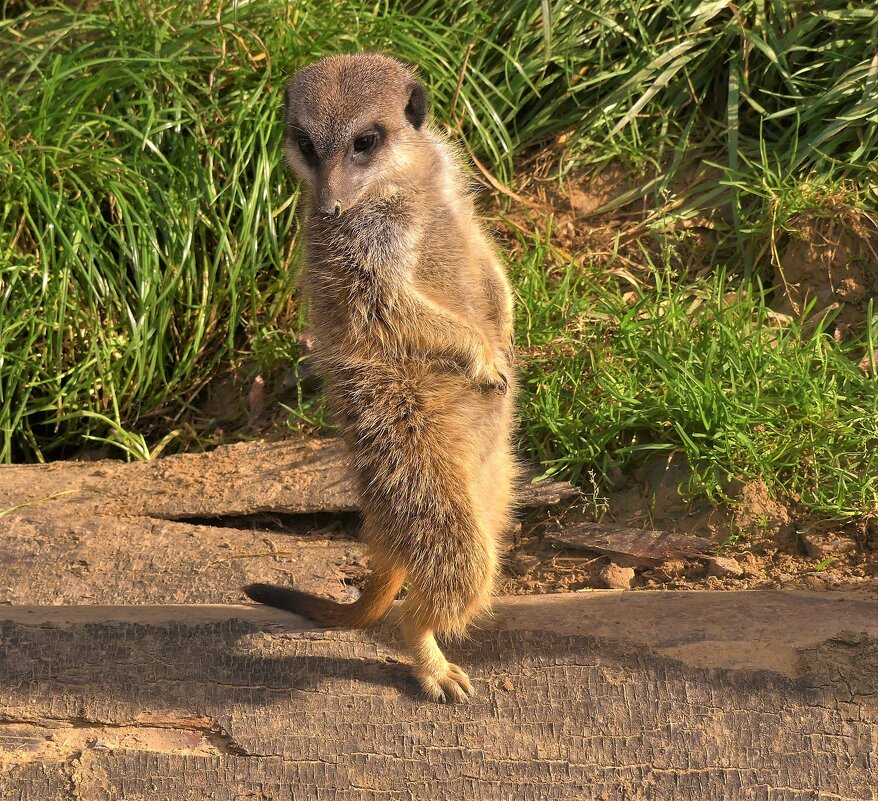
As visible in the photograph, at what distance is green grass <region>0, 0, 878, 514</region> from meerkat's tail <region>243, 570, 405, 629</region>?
130 centimetres

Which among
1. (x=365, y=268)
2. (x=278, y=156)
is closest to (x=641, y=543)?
(x=365, y=268)

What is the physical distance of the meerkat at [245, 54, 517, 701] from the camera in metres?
2.40

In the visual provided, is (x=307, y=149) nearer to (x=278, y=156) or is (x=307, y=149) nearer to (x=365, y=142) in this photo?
(x=365, y=142)

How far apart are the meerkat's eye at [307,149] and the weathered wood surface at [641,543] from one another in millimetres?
1422

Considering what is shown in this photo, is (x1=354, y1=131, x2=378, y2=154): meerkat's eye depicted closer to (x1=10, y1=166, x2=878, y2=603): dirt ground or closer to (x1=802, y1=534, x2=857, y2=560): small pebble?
(x1=10, y1=166, x2=878, y2=603): dirt ground

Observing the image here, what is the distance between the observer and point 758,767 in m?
1.98

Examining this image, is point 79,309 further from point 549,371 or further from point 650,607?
point 650,607

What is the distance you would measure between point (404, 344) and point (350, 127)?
572 mm

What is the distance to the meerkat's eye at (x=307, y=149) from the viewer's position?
103 inches

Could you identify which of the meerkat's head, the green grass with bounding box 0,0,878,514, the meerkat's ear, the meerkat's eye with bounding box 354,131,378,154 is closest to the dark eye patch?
the meerkat's head

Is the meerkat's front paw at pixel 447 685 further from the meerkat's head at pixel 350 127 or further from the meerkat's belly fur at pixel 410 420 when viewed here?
the meerkat's head at pixel 350 127

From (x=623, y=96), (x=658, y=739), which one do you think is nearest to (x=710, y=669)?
(x=658, y=739)

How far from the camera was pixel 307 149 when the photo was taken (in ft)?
8.67

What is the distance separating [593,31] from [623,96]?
0.34m
